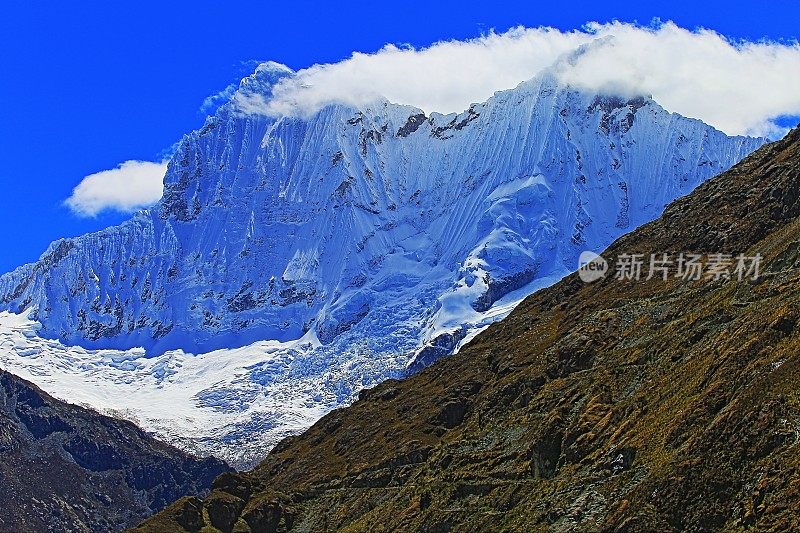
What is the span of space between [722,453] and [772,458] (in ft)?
9.55

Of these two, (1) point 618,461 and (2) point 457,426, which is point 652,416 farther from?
(2) point 457,426

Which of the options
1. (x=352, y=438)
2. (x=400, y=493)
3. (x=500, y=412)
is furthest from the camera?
(x=352, y=438)

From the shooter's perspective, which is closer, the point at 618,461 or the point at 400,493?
the point at 618,461

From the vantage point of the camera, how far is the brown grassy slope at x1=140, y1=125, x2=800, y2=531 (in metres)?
57.7

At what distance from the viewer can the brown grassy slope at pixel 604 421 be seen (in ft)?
189

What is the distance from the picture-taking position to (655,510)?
57938 millimetres

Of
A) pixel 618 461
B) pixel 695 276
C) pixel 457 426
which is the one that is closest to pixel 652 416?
pixel 618 461

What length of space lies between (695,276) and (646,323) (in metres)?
20.7

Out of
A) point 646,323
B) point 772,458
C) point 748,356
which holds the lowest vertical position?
point 772,458

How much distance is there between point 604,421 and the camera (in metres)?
75.0

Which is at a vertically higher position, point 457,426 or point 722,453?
point 457,426

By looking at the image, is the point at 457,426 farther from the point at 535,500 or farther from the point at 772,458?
the point at 772,458

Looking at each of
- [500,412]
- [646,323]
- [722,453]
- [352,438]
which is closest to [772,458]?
[722,453]

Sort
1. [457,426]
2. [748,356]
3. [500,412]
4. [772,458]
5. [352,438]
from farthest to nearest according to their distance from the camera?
[352,438], [457,426], [500,412], [748,356], [772,458]
